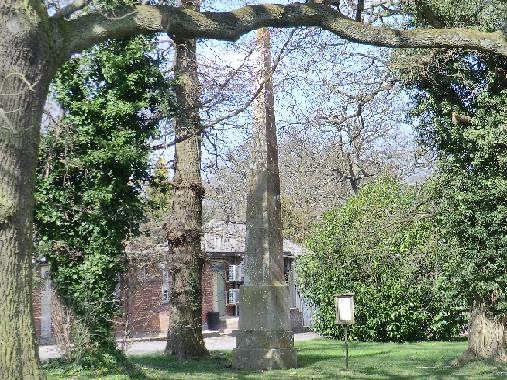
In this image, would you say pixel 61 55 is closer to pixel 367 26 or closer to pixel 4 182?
pixel 4 182

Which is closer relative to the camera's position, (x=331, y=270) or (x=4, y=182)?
(x=4, y=182)

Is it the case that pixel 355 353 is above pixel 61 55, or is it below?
below

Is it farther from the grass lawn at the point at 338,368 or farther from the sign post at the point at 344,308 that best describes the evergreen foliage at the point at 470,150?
the sign post at the point at 344,308

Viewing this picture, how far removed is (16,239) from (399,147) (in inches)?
1269

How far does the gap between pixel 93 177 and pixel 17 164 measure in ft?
18.9

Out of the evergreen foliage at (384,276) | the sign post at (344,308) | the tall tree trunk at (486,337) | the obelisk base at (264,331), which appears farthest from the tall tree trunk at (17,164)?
the evergreen foliage at (384,276)

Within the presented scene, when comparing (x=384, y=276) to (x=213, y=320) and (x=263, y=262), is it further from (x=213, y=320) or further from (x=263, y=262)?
(x=213, y=320)

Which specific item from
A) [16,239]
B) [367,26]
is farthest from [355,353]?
[16,239]

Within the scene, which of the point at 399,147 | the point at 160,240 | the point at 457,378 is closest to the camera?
the point at 457,378

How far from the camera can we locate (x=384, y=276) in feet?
81.4

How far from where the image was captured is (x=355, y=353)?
19.9 m

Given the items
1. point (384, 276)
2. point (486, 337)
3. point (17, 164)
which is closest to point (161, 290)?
point (384, 276)

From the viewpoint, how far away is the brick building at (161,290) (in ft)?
46.5

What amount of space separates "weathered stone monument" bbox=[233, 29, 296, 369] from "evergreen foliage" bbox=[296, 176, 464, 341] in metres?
8.15
